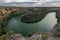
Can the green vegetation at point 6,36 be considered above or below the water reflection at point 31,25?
below

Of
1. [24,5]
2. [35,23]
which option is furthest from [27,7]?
[35,23]

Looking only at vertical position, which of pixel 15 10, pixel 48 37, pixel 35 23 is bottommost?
pixel 48 37

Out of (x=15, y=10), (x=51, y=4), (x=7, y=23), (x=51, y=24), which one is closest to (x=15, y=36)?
(x=7, y=23)

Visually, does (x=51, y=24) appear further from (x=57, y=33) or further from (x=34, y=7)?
(x=34, y=7)

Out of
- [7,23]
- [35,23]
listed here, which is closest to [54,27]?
[35,23]

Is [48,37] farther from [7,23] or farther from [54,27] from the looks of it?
[7,23]

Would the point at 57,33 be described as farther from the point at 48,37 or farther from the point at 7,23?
the point at 7,23

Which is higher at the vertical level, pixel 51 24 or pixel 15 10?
pixel 15 10

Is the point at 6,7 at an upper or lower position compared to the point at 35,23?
upper

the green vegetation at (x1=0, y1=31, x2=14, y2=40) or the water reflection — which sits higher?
the water reflection
